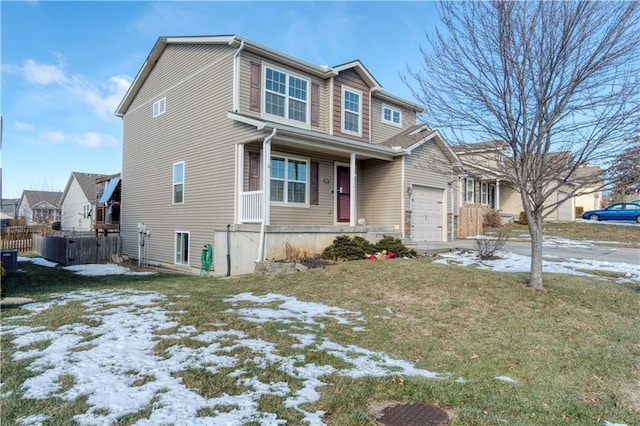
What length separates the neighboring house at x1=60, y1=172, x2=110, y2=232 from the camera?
32.8 m

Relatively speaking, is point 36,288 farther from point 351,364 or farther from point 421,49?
point 421,49

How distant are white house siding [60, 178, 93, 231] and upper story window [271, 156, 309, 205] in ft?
84.6

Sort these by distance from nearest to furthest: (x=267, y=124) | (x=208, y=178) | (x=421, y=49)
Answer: (x=421, y=49)
(x=267, y=124)
(x=208, y=178)

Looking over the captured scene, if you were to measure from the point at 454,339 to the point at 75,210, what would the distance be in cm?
3918

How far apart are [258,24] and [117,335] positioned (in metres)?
11.4

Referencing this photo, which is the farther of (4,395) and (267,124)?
(267,124)

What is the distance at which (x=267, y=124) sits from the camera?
10.3 metres

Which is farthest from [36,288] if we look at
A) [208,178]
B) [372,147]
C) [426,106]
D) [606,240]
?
→ [606,240]

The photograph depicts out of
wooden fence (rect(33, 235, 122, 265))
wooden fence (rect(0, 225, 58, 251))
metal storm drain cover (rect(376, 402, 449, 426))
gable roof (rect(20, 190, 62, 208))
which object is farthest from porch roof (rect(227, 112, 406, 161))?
gable roof (rect(20, 190, 62, 208))

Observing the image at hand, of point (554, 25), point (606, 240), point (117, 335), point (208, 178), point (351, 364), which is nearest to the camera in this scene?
point (351, 364)

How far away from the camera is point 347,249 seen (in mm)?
10758

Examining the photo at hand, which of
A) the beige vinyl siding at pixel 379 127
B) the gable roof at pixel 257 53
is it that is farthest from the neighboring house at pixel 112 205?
Result: the beige vinyl siding at pixel 379 127

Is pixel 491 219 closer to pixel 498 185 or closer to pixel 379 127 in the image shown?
pixel 498 185

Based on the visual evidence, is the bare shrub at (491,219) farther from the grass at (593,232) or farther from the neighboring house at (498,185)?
the grass at (593,232)
